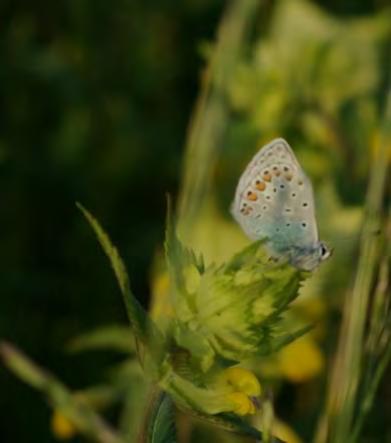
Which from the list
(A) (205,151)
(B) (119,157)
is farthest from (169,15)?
(A) (205,151)

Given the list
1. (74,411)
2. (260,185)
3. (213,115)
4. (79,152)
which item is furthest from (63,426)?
(79,152)

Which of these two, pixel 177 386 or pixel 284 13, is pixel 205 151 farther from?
pixel 284 13

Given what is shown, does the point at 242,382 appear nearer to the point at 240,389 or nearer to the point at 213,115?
the point at 240,389

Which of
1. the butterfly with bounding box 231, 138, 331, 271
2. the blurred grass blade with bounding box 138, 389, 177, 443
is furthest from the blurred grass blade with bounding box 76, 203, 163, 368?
the butterfly with bounding box 231, 138, 331, 271

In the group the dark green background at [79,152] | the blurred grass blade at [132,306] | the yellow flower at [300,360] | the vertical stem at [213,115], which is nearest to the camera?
the blurred grass blade at [132,306]

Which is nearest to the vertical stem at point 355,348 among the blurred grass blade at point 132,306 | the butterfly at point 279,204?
the butterfly at point 279,204

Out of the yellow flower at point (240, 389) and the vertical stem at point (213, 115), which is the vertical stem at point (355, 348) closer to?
the yellow flower at point (240, 389)

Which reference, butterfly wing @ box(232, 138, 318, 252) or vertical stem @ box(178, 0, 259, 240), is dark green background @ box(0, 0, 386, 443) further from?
butterfly wing @ box(232, 138, 318, 252)
